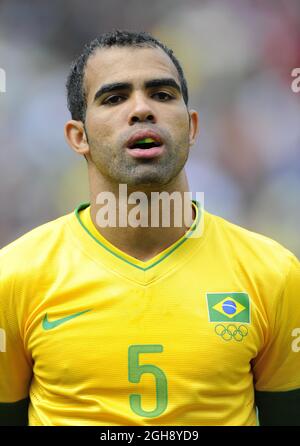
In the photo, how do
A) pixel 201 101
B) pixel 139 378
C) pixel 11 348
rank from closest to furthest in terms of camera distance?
1. pixel 139 378
2. pixel 11 348
3. pixel 201 101

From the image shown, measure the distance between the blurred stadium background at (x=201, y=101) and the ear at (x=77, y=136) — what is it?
196cm

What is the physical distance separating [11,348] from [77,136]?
0.63 meters


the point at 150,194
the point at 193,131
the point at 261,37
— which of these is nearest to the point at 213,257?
the point at 150,194

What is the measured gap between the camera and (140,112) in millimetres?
1604

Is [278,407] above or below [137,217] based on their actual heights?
below

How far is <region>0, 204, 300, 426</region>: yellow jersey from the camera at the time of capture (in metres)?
1.56

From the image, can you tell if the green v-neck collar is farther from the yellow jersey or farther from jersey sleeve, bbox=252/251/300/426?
jersey sleeve, bbox=252/251/300/426

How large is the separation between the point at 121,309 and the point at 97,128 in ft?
1.62

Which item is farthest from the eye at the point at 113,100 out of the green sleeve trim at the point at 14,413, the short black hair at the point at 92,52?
the green sleeve trim at the point at 14,413

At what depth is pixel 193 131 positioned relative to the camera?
185cm

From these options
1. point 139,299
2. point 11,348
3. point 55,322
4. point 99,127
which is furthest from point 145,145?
point 11,348

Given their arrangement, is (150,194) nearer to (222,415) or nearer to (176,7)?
(222,415)

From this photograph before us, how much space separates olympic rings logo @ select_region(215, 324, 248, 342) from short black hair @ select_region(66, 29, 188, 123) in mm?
669

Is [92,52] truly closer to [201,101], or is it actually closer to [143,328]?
[143,328]
